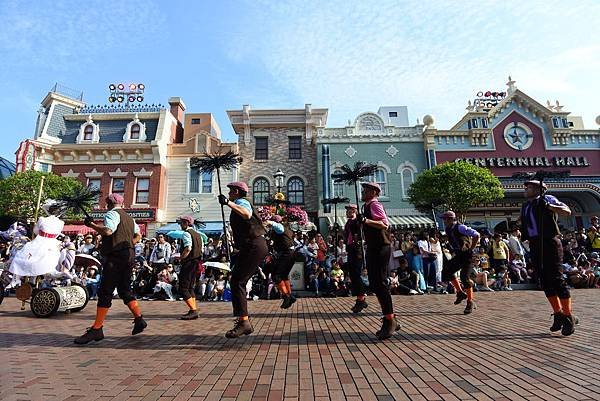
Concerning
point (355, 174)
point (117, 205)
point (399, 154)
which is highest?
point (399, 154)

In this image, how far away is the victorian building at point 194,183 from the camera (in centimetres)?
2278

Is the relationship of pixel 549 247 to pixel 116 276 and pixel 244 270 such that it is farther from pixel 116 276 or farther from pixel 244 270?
pixel 116 276

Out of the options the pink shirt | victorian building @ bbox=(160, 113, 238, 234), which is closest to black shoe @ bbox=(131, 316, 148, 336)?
the pink shirt

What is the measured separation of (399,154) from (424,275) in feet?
44.3

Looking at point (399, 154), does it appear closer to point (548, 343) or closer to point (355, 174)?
point (355, 174)

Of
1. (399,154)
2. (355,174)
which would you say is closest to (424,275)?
(355,174)

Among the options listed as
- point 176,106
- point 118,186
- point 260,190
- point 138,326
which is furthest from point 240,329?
point 176,106

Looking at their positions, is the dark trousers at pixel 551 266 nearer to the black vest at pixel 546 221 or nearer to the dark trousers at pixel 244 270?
the black vest at pixel 546 221

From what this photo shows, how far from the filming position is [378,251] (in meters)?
4.74

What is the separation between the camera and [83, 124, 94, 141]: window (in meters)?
24.2

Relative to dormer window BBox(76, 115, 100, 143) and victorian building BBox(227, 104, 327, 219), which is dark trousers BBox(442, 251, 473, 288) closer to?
victorian building BBox(227, 104, 327, 219)

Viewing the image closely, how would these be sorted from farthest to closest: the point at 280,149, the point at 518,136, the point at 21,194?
the point at 280,149, the point at 518,136, the point at 21,194

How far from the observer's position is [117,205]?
521 cm

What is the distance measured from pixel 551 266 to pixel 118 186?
2401 centimetres
